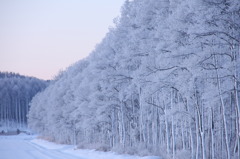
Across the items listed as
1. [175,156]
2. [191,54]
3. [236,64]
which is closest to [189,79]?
[191,54]

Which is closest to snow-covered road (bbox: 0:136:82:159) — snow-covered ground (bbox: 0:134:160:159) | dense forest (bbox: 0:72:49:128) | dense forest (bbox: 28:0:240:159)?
snow-covered ground (bbox: 0:134:160:159)

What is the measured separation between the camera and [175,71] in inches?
682

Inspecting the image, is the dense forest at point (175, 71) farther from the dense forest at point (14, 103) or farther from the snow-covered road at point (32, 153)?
the dense forest at point (14, 103)

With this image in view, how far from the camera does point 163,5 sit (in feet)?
65.6

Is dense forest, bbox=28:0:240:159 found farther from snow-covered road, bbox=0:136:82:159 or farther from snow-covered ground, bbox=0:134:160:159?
snow-covered road, bbox=0:136:82:159

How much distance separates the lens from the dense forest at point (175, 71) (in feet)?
43.3

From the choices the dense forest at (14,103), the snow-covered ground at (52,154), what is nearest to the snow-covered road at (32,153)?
the snow-covered ground at (52,154)

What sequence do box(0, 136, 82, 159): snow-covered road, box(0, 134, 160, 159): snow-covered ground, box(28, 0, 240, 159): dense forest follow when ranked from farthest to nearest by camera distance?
box(0, 136, 82, 159): snow-covered road, box(0, 134, 160, 159): snow-covered ground, box(28, 0, 240, 159): dense forest

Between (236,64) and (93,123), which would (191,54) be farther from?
(93,123)

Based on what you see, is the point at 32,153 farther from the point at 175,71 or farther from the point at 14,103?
the point at 14,103

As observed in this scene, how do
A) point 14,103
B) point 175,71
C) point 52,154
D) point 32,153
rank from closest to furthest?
point 175,71 < point 52,154 < point 32,153 < point 14,103

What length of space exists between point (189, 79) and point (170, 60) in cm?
172

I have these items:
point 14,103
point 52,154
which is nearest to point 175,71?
point 52,154

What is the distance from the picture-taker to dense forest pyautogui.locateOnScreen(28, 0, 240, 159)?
13203mm
